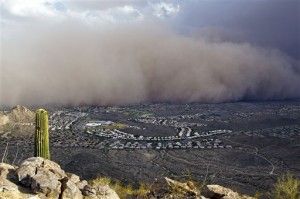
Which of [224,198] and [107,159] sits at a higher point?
[224,198]

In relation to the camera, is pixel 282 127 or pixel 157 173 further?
pixel 282 127

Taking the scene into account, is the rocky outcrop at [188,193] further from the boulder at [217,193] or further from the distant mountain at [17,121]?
the distant mountain at [17,121]

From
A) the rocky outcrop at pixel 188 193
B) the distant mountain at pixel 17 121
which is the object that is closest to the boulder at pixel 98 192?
the rocky outcrop at pixel 188 193

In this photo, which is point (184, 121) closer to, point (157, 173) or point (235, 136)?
point (235, 136)

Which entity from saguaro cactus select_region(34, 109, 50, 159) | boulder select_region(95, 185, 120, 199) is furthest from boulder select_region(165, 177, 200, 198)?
saguaro cactus select_region(34, 109, 50, 159)

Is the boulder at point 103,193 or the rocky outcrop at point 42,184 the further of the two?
the boulder at point 103,193

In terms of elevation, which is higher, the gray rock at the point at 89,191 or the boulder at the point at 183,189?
the gray rock at the point at 89,191

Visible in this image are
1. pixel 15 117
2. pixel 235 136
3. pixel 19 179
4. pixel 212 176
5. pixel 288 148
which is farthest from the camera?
pixel 15 117

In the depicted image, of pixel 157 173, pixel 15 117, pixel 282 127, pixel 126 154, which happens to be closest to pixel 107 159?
pixel 126 154
